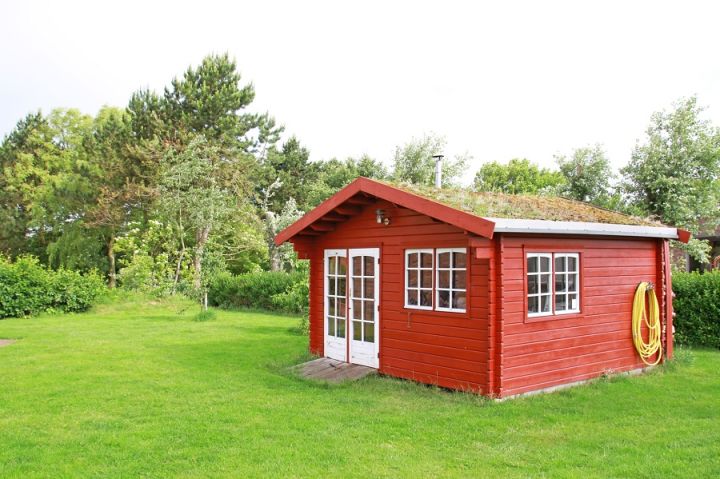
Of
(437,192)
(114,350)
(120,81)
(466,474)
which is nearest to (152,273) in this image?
(114,350)

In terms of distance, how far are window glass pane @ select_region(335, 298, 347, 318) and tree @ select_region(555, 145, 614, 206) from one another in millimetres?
10964

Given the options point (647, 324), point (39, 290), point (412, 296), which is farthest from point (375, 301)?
point (39, 290)

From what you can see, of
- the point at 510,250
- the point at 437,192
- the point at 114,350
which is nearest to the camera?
the point at 510,250

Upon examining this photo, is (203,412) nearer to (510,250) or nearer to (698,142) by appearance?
(510,250)

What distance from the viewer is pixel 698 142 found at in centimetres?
1552

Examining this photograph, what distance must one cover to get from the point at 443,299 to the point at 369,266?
1529 millimetres

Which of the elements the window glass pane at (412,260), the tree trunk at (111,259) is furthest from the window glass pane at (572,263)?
the tree trunk at (111,259)

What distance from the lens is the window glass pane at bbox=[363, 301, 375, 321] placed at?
855cm

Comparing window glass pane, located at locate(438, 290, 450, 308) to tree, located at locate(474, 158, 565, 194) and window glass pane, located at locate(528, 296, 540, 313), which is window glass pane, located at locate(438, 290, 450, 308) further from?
tree, located at locate(474, 158, 565, 194)

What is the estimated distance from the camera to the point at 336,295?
9320mm

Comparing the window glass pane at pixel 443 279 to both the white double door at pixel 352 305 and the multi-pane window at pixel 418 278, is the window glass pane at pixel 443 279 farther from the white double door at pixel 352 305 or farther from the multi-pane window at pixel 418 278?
the white double door at pixel 352 305

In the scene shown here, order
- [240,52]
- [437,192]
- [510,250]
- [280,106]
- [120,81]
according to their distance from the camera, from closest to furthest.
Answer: [510,250] → [437,192] → [240,52] → [120,81] → [280,106]

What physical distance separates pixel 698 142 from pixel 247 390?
45.1 ft

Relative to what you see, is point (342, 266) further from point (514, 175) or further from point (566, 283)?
point (514, 175)
